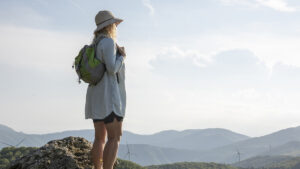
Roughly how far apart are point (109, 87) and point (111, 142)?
0.90 metres

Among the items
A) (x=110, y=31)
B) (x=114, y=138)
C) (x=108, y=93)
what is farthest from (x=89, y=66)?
(x=114, y=138)

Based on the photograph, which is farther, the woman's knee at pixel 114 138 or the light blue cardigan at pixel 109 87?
the woman's knee at pixel 114 138

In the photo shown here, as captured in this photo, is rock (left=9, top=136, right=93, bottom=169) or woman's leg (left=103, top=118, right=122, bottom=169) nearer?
woman's leg (left=103, top=118, right=122, bottom=169)

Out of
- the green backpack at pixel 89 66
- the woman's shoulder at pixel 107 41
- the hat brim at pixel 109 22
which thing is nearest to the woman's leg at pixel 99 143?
the green backpack at pixel 89 66

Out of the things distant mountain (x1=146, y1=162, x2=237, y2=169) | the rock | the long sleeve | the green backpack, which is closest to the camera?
the long sleeve

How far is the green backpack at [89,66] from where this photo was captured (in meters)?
6.21

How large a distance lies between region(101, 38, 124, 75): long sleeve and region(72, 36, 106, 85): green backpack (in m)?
0.16

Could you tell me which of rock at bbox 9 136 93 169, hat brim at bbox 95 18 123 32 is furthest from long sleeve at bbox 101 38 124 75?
rock at bbox 9 136 93 169

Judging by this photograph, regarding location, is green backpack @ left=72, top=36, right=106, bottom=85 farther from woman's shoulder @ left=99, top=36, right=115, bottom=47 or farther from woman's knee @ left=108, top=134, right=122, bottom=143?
woman's knee @ left=108, top=134, right=122, bottom=143

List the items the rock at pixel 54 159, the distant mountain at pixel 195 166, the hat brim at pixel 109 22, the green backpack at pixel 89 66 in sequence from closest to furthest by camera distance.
Result: the green backpack at pixel 89 66 < the hat brim at pixel 109 22 < the rock at pixel 54 159 < the distant mountain at pixel 195 166

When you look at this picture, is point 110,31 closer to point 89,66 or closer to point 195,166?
point 89,66

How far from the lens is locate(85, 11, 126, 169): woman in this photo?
6.16m

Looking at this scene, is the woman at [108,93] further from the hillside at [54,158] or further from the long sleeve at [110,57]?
the hillside at [54,158]

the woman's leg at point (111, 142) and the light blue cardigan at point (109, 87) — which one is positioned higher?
the light blue cardigan at point (109, 87)
